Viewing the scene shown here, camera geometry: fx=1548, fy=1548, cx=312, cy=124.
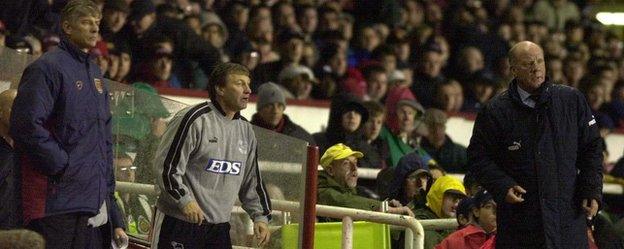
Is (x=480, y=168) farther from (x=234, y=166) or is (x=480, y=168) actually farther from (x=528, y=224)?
(x=234, y=166)

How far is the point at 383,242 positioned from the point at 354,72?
19.8ft

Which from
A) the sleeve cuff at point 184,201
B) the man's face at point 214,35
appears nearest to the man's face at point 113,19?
the man's face at point 214,35

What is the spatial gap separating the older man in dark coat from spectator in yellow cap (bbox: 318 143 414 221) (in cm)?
156

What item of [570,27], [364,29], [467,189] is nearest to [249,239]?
[467,189]

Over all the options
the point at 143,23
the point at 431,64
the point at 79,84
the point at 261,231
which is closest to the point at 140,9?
the point at 143,23

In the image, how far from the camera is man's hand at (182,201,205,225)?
7578mm

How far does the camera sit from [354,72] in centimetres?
1543

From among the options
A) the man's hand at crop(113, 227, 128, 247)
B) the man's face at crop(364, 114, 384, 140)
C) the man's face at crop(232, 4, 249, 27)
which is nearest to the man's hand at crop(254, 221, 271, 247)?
the man's hand at crop(113, 227, 128, 247)

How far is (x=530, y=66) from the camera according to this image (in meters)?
8.16

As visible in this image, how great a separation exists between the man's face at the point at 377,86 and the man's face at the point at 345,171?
16.1ft

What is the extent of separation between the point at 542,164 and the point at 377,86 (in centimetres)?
729

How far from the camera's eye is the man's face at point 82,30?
24.0 feet

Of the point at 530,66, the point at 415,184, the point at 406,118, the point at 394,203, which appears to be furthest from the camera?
the point at 406,118

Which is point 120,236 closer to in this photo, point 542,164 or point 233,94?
point 233,94
